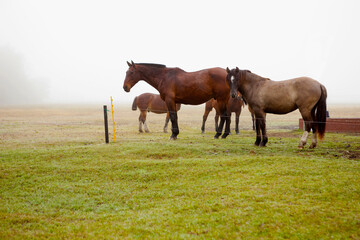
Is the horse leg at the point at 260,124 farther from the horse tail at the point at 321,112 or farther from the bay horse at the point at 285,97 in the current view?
the horse tail at the point at 321,112

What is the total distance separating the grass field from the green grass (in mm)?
19

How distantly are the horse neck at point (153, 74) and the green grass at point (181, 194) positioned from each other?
367 cm

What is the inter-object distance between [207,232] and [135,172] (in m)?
3.70

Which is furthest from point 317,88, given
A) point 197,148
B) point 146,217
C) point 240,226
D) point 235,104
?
point 235,104

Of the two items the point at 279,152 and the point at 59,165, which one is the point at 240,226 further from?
the point at 59,165

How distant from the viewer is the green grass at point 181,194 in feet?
15.7

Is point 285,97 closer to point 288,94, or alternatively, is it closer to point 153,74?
point 288,94

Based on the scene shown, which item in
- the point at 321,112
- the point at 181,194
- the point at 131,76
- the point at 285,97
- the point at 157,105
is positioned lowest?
the point at 181,194

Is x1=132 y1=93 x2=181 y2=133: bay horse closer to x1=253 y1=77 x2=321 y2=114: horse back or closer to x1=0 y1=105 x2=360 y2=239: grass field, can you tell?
x1=0 y1=105 x2=360 y2=239: grass field

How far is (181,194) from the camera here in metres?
6.45

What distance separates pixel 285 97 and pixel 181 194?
540cm

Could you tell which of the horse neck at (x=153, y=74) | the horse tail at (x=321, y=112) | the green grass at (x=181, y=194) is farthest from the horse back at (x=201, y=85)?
the horse tail at (x=321, y=112)

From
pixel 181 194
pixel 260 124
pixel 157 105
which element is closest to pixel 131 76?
pixel 157 105

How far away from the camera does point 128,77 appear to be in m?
12.8
